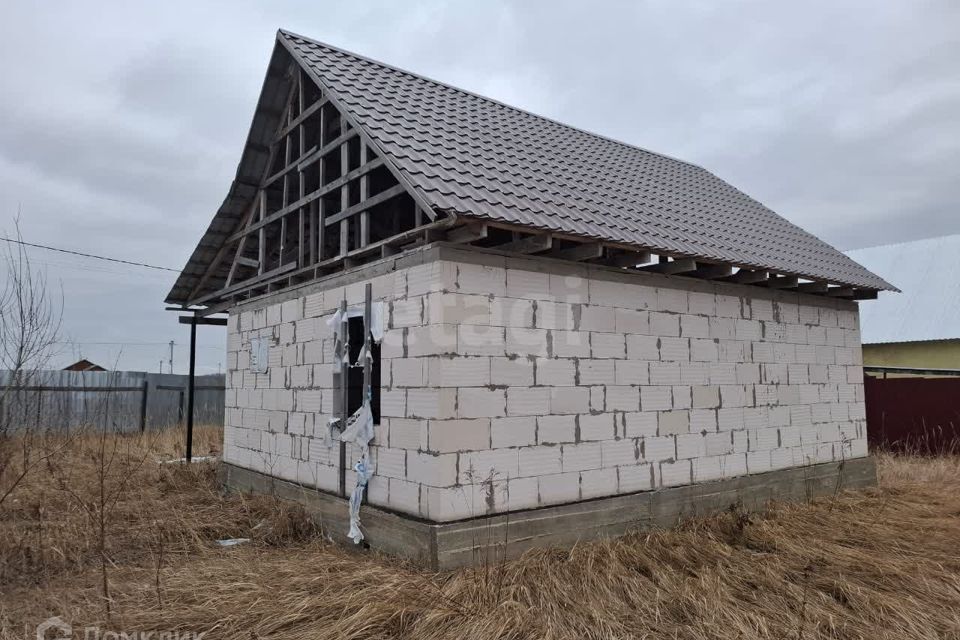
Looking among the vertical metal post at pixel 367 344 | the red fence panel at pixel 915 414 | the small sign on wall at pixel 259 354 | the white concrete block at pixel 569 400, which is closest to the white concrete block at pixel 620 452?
the white concrete block at pixel 569 400

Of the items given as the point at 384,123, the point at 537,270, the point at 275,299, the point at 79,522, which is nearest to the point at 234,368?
the point at 275,299

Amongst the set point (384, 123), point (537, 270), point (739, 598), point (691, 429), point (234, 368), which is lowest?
point (739, 598)

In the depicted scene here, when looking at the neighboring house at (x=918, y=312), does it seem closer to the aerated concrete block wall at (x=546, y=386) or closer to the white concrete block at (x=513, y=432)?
the aerated concrete block wall at (x=546, y=386)

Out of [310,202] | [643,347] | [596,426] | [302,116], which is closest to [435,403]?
[596,426]

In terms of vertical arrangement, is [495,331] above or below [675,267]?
below

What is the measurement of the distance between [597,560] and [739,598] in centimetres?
132

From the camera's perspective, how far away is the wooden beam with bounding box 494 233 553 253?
6.23 metres

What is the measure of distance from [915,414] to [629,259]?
Result: 10726 mm

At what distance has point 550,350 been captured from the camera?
6660 mm

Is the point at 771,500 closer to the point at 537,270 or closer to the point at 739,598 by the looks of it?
the point at 739,598

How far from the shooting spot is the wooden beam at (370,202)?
6.58 m

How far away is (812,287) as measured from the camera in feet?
31.9

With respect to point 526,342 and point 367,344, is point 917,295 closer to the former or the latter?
point 526,342

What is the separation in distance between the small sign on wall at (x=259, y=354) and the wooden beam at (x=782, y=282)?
6969 mm
